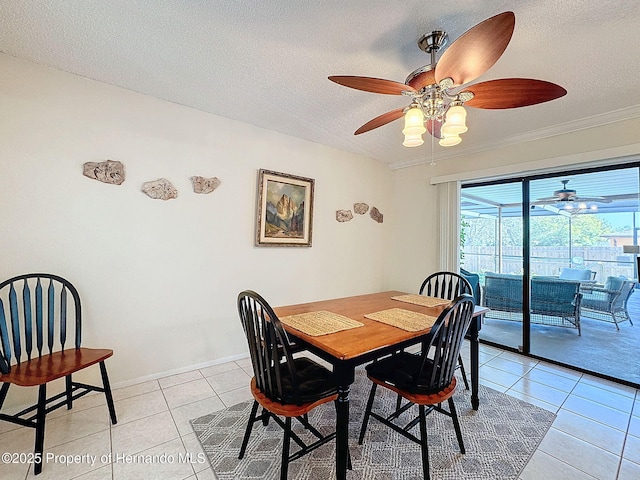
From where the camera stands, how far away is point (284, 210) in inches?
126

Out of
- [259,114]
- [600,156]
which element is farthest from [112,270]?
[600,156]

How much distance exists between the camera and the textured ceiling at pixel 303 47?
1.48 meters

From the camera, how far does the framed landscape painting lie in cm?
304

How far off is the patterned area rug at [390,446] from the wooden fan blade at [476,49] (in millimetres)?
2063

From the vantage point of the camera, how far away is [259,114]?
9.03 feet

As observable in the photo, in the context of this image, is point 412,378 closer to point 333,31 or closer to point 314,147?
point 333,31

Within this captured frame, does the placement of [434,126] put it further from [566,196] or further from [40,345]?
[40,345]

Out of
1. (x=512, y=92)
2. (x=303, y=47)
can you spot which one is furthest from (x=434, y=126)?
(x=303, y=47)

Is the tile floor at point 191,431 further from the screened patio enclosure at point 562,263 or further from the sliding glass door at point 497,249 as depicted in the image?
the sliding glass door at point 497,249

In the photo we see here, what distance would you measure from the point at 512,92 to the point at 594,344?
3030 mm

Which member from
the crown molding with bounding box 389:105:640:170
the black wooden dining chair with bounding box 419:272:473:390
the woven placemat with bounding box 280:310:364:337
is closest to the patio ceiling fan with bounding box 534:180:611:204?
the crown molding with bounding box 389:105:640:170

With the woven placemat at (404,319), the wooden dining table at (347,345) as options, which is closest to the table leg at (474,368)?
the wooden dining table at (347,345)

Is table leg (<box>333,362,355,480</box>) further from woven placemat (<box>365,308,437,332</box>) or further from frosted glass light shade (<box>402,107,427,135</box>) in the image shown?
frosted glass light shade (<box>402,107,427,135</box>)

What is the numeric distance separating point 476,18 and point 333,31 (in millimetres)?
765
